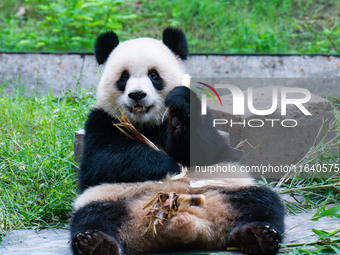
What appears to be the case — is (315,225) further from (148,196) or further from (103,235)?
(103,235)

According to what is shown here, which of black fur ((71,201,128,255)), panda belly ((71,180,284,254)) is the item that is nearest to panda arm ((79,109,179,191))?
panda belly ((71,180,284,254))

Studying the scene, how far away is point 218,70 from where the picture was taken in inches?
254

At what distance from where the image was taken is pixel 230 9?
8.14 m

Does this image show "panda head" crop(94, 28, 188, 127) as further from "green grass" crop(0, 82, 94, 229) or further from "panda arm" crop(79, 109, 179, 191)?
"green grass" crop(0, 82, 94, 229)

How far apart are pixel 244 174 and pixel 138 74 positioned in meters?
0.90

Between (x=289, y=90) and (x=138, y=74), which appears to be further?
(x=289, y=90)

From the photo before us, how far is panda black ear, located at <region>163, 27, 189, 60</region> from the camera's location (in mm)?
3527

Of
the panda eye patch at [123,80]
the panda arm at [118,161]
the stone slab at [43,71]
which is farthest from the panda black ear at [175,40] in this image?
the stone slab at [43,71]

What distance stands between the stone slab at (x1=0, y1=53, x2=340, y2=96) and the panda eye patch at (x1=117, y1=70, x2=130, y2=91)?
9.95 feet

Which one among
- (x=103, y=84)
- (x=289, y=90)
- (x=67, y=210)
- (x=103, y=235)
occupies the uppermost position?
(x=103, y=84)

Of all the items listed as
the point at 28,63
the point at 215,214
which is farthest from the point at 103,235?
the point at 28,63

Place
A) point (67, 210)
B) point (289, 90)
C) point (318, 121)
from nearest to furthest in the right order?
point (67, 210), point (318, 121), point (289, 90)

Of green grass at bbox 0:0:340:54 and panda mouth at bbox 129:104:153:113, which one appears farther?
green grass at bbox 0:0:340:54

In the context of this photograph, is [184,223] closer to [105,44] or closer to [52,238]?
[52,238]
